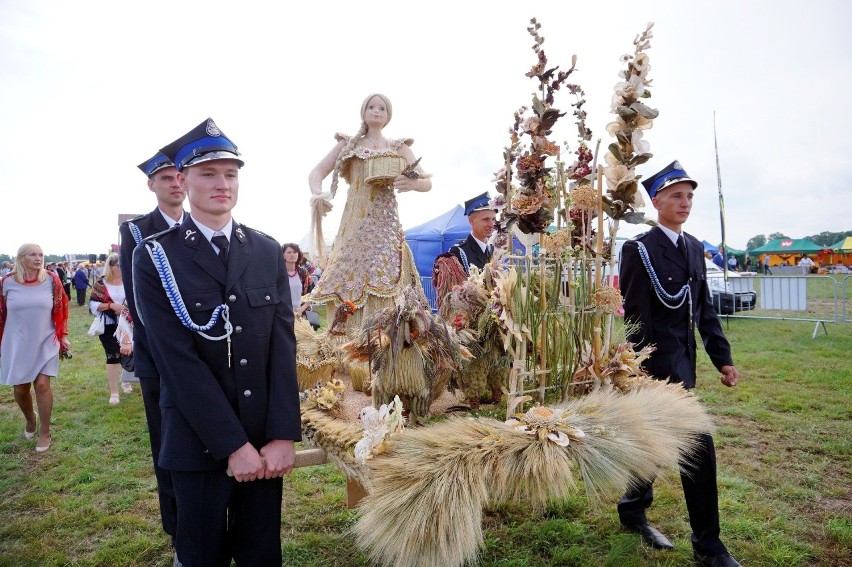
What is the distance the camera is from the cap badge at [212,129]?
6.67 ft

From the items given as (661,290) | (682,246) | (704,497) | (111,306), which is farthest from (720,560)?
(111,306)

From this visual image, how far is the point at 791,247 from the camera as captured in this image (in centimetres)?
3625

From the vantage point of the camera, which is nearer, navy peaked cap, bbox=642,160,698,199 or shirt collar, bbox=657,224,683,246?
navy peaked cap, bbox=642,160,698,199

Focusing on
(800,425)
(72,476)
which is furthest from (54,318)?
(800,425)

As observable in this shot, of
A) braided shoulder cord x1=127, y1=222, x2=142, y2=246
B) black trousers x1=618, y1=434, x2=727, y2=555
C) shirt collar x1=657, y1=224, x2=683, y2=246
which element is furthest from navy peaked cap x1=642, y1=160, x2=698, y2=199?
braided shoulder cord x1=127, y1=222, x2=142, y2=246

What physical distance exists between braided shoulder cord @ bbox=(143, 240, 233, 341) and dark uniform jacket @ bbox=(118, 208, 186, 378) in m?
0.90

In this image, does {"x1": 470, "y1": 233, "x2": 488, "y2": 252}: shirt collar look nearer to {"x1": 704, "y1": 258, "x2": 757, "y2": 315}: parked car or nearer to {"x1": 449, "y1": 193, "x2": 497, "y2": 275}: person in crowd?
{"x1": 449, "y1": 193, "x2": 497, "y2": 275}: person in crowd

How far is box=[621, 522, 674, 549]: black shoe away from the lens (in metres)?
3.15

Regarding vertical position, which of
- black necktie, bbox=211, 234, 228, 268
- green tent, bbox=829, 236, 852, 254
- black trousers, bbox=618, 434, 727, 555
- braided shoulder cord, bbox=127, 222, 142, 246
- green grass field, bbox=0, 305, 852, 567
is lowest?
green grass field, bbox=0, 305, 852, 567

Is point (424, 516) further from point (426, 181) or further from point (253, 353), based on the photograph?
point (426, 181)

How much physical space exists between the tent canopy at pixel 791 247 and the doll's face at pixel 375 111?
40036 mm

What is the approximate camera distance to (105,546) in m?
3.29

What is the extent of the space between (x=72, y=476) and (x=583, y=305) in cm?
413

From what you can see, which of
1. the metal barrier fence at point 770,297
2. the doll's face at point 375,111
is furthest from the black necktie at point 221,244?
the metal barrier fence at point 770,297
